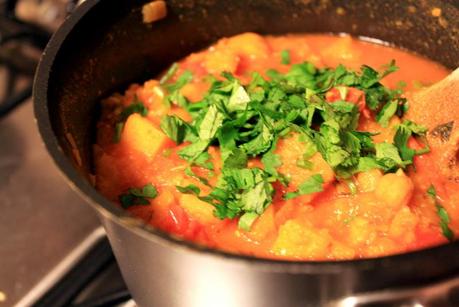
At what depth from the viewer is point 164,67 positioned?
2008 millimetres

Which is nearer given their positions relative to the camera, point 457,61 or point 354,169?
point 354,169

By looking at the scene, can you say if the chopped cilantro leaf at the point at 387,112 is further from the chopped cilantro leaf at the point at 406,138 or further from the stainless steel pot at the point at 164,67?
the stainless steel pot at the point at 164,67

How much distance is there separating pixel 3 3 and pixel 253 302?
1.83 meters

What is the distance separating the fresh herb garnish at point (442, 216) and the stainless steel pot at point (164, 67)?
0.37 m

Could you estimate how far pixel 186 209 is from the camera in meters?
1.45

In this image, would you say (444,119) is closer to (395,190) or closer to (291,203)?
(395,190)

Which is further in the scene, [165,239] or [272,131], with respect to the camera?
[272,131]

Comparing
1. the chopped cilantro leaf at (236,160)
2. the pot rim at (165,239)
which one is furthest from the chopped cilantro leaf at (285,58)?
the pot rim at (165,239)

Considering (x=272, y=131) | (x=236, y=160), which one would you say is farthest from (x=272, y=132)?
(x=236, y=160)

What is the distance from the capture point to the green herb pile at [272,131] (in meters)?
1.43

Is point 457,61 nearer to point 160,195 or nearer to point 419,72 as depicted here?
point 419,72

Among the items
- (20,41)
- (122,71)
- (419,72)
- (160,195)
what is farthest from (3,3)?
(419,72)

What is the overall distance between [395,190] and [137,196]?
2.08 feet

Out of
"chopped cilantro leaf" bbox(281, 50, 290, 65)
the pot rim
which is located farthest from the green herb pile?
the pot rim
